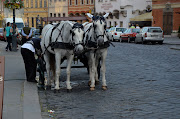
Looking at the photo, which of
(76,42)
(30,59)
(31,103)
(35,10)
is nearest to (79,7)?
(35,10)

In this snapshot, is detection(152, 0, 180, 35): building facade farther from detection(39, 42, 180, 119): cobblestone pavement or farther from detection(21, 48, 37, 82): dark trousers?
detection(21, 48, 37, 82): dark trousers

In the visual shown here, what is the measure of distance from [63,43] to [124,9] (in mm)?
60271

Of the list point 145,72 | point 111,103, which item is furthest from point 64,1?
point 111,103

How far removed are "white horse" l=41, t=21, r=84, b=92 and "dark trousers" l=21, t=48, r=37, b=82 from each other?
1.15 metres

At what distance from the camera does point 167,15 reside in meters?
56.5

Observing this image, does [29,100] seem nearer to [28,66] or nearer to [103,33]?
[103,33]

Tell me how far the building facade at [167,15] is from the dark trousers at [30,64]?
42.5 m

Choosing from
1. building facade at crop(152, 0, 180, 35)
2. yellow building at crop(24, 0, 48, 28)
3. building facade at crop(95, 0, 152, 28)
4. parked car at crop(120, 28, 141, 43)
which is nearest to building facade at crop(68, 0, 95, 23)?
building facade at crop(95, 0, 152, 28)

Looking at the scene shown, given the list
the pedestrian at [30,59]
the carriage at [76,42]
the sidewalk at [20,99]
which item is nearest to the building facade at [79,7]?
the pedestrian at [30,59]

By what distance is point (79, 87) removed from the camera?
41.0 feet

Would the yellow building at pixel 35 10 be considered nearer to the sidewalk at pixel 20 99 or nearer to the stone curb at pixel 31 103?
the sidewalk at pixel 20 99

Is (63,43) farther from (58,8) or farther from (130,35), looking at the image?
(58,8)

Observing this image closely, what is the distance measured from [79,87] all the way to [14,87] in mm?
1767

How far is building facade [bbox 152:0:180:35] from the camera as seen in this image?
54688 millimetres
